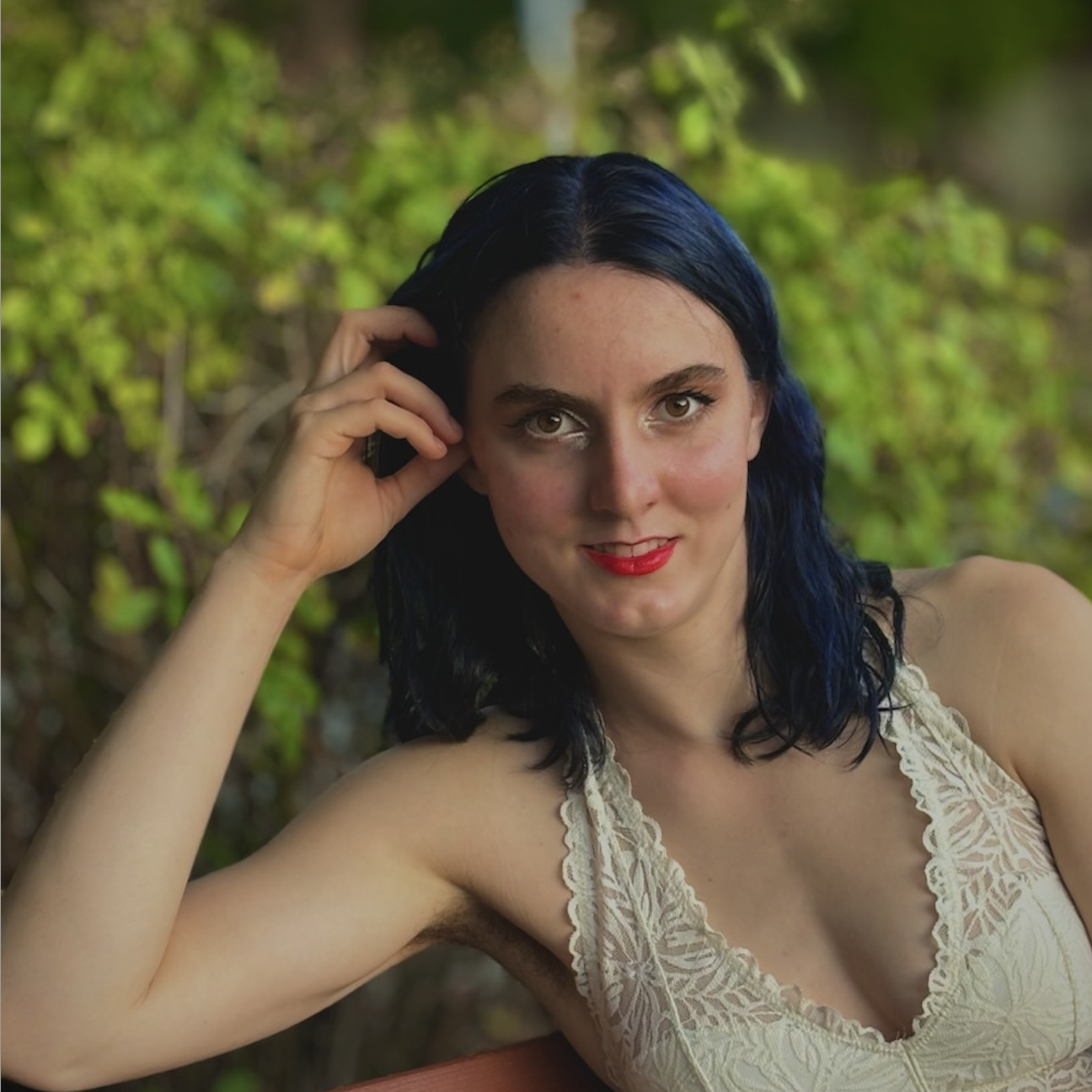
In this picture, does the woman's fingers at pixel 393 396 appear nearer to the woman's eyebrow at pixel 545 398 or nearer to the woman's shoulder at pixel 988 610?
the woman's eyebrow at pixel 545 398

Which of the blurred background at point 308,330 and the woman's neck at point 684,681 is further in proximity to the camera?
the blurred background at point 308,330

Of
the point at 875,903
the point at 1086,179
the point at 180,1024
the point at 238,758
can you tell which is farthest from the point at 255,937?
the point at 1086,179

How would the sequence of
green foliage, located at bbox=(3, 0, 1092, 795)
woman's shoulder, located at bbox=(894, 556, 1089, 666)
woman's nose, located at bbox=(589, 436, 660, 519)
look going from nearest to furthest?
woman's nose, located at bbox=(589, 436, 660, 519), woman's shoulder, located at bbox=(894, 556, 1089, 666), green foliage, located at bbox=(3, 0, 1092, 795)

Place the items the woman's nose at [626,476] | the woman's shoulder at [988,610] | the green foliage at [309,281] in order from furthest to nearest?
the green foliage at [309,281] < the woman's shoulder at [988,610] < the woman's nose at [626,476]

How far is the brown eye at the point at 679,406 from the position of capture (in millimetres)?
1974

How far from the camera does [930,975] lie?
1968 millimetres

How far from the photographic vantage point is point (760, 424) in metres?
2.18

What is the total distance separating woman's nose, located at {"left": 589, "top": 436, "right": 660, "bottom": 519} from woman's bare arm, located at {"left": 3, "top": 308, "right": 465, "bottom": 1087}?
0.27m

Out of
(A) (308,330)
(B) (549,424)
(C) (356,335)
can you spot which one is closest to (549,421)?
(B) (549,424)

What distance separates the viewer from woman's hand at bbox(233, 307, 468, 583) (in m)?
2.12

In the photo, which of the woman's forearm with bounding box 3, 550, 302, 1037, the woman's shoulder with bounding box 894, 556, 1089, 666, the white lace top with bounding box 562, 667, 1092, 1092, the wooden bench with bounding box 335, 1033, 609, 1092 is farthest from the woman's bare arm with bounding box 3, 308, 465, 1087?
the woman's shoulder with bounding box 894, 556, 1089, 666

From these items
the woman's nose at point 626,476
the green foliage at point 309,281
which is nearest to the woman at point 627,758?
the woman's nose at point 626,476

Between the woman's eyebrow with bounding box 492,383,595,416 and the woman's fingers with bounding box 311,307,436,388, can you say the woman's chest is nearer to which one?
the woman's eyebrow with bounding box 492,383,595,416

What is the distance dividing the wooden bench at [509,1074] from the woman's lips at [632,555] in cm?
62
